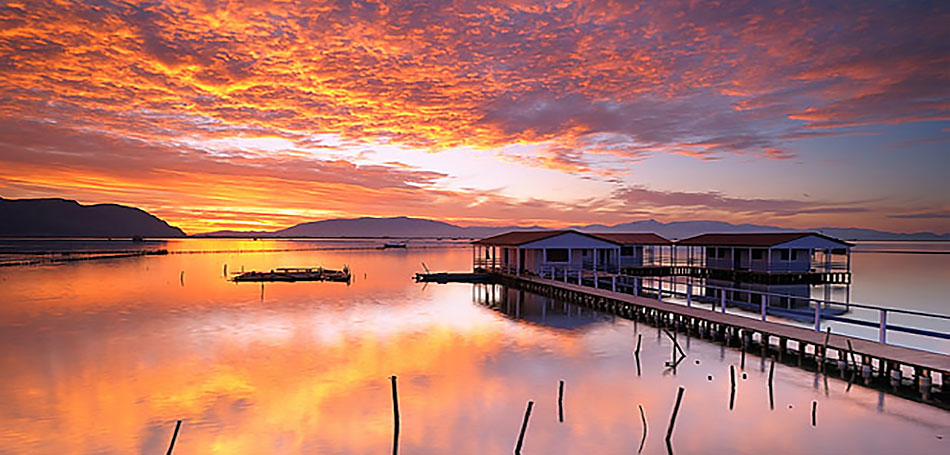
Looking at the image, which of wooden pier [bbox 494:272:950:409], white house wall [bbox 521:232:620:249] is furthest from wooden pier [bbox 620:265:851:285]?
wooden pier [bbox 494:272:950:409]

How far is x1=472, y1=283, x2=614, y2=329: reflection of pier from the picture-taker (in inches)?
1166

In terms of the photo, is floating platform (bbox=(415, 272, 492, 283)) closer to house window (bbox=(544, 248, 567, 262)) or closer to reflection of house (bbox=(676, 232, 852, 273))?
house window (bbox=(544, 248, 567, 262))

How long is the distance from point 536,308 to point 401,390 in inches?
738

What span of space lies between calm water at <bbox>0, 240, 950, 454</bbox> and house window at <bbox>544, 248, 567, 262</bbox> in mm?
11392

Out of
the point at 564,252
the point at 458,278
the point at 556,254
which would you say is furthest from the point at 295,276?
the point at 564,252

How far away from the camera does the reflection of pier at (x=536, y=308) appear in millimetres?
29609

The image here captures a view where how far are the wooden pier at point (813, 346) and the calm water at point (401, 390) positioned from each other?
2.76 feet

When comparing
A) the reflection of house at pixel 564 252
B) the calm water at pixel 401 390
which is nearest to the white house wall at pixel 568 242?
the reflection of house at pixel 564 252

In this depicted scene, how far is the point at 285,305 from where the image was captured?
37500mm

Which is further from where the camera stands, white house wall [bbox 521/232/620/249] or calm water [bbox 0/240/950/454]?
white house wall [bbox 521/232/620/249]

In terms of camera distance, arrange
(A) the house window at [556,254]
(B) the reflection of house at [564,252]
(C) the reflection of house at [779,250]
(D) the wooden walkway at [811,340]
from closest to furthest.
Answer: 1. (D) the wooden walkway at [811,340]
2. (B) the reflection of house at [564,252]
3. (C) the reflection of house at [779,250]
4. (A) the house window at [556,254]

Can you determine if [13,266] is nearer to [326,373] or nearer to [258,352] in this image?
[258,352]

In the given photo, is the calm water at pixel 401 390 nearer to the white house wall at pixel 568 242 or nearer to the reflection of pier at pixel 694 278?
the reflection of pier at pixel 694 278

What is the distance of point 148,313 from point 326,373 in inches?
817
